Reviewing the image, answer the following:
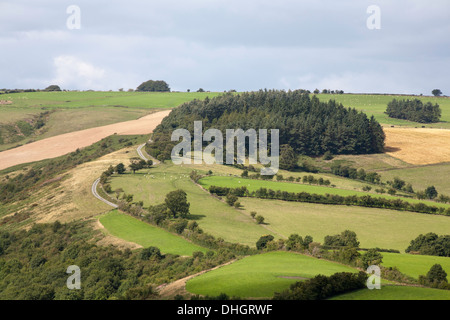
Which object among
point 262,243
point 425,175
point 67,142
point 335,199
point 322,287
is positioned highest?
point 67,142

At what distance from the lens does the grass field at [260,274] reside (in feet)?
137

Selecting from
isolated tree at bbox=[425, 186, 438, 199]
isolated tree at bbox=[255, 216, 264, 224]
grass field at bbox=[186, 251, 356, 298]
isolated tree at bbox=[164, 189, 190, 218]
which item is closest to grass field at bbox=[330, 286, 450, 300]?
grass field at bbox=[186, 251, 356, 298]

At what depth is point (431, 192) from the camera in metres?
105

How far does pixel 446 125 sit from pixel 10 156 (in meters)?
152

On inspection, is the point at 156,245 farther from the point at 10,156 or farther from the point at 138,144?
the point at 10,156

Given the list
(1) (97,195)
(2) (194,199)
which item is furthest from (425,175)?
(1) (97,195)

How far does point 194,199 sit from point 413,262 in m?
43.9

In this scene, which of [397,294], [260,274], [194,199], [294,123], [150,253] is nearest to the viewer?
[397,294]

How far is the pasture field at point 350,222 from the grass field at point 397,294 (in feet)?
79.0

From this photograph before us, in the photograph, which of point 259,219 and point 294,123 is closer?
point 259,219

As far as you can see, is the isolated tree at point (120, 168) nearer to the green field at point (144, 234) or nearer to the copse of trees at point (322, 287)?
the green field at point (144, 234)

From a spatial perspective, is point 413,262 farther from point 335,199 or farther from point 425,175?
point 425,175
